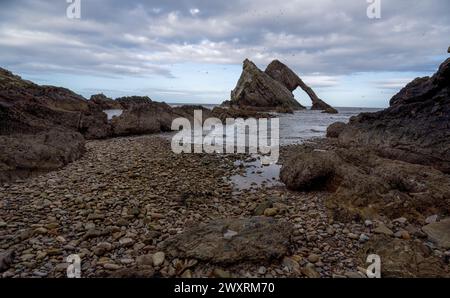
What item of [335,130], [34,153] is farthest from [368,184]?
[335,130]

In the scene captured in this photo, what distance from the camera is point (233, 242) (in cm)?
444

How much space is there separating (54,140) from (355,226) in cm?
1010

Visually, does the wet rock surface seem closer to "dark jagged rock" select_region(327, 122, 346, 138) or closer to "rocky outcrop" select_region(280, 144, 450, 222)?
"rocky outcrop" select_region(280, 144, 450, 222)

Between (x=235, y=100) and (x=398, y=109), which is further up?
(x=235, y=100)

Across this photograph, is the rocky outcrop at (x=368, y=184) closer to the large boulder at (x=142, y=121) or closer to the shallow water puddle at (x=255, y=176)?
the shallow water puddle at (x=255, y=176)

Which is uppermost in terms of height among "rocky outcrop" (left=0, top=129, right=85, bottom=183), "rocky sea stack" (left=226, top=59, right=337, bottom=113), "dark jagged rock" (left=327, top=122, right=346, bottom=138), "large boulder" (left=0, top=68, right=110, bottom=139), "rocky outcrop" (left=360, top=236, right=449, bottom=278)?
"rocky sea stack" (left=226, top=59, right=337, bottom=113)

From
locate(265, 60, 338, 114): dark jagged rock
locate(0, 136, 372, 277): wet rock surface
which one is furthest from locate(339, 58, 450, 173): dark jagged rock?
locate(265, 60, 338, 114): dark jagged rock

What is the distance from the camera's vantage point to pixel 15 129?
10492 millimetres

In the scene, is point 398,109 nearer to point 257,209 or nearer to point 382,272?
point 257,209

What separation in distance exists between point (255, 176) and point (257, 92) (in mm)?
60555

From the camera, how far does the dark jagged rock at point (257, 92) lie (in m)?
68.0

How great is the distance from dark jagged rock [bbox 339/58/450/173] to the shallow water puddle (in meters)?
5.19

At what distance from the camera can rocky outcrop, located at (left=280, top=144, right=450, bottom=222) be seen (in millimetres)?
5848
